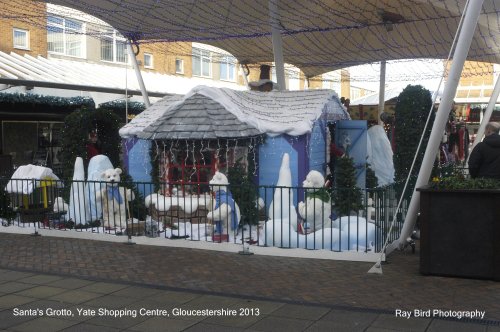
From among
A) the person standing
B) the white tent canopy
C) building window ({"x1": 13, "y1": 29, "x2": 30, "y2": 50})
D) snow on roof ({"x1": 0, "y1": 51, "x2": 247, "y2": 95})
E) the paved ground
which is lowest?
the paved ground

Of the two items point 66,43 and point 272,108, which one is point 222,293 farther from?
point 66,43

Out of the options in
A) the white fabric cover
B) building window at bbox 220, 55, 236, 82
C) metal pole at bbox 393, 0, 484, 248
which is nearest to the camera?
metal pole at bbox 393, 0, 484, 248

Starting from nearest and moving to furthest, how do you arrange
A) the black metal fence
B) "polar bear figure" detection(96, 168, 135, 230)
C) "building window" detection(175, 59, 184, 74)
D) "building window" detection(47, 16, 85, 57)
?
the black metal fence < "polar bear figure" detection(96, 168, 135, 230) < "building window" detection(47, 16, 85, 57) < "building window" detection(175, 59, 184, 74)

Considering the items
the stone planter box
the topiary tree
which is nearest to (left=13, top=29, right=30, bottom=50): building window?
the topiary tree

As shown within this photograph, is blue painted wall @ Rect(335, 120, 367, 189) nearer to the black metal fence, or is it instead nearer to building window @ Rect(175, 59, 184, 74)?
the black metal fence

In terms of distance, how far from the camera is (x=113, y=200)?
9.65 metres

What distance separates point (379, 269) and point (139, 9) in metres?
9.31

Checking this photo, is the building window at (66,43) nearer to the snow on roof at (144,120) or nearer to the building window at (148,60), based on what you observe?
the building window at (148,60)

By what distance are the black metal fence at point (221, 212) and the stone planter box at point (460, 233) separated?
547 millimetres

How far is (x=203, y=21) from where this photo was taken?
14.8 meters

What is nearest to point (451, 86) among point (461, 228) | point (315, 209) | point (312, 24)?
point (461, 228)

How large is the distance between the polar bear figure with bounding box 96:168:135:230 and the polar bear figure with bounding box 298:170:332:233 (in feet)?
10.7

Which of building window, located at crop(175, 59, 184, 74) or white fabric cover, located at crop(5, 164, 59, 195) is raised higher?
building window, located at crop(175, 59, 184, 74)

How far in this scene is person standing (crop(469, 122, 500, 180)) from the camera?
748cm
